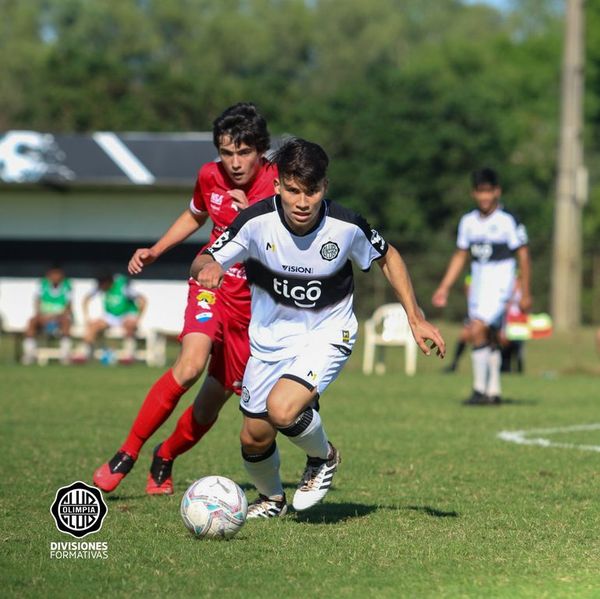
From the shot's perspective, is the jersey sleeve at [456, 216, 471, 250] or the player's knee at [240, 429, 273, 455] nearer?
the player's knee at [240, 429, 273, 455]

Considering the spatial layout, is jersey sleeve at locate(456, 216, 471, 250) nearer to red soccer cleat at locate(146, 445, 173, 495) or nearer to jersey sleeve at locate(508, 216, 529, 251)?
jersey sleeve at locate(508, 216, 529, 251)

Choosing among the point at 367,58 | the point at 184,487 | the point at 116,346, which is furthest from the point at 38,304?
the point at 367,58

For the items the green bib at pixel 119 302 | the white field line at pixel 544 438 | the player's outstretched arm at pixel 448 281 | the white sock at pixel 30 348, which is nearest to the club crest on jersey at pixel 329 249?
the white field line at pixel 544 438

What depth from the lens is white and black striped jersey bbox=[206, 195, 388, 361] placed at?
19.2 feet

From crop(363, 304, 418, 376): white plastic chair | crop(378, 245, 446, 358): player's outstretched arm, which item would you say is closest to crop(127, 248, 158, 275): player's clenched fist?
crop(378, 245, 446, 358): player's outstretched arm

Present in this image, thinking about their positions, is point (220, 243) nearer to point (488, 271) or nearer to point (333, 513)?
point (333, 513)

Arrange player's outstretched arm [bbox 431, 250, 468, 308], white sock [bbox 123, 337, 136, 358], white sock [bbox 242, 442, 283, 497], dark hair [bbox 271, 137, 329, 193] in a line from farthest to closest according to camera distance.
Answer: white sock [bbox 123, 337, 136, 358] → player's outstretched arm [bbox 431, 250, 468, 308] → white sock [bbox 242, 442, 283, 497] → dark hair [bbox 271, 137, 329, 193]

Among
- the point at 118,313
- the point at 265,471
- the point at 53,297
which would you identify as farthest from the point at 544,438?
the point at 53,297

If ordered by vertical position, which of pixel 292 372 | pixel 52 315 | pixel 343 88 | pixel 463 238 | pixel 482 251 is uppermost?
pixel 343 88

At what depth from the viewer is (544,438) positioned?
32.4 ft

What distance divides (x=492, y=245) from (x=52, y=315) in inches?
395

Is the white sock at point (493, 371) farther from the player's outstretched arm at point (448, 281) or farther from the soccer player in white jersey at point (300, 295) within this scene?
the soccer player in white jersey at point (300, 295)

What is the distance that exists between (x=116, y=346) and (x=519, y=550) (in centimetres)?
2032

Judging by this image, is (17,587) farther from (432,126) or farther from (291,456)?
(432,126)
